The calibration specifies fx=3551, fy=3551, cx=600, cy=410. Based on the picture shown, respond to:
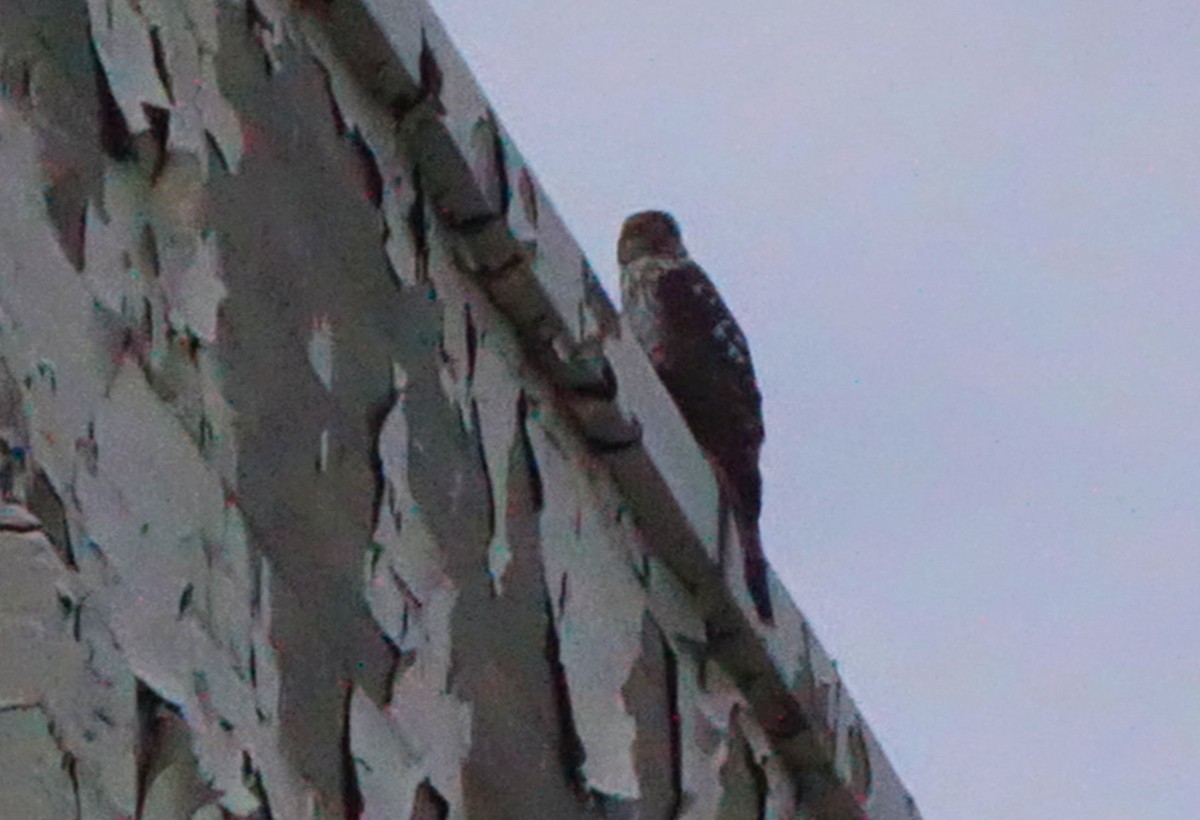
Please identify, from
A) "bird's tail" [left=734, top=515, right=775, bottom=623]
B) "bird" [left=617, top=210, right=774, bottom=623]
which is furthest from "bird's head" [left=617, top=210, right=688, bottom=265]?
"bird's tail" [left=734, top=515, right=775, bottom=623]

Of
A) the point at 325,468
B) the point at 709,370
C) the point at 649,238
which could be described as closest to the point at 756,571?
the point at 709,370

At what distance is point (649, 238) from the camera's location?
614 centimetres

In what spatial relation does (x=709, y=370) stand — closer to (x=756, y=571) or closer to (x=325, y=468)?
(x=756, y=571)

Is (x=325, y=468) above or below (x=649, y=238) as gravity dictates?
below

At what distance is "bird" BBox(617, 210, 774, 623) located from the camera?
14.6 feet

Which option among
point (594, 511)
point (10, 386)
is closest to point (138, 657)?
point (10, 386)

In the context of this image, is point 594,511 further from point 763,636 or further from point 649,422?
point 763,636

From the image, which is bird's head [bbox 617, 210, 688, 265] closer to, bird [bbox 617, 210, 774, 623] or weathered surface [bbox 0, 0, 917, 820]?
bird [bbox 617, 210, 774, 623]

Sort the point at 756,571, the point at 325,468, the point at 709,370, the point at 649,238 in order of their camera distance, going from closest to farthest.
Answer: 1. the point at 325,468
2. the point at 756,571
3. the point at 709,370
4. the point at 649,238

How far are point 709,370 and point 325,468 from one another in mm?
1685

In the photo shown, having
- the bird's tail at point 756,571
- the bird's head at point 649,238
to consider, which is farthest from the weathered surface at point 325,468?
the bird's head at point 649,238

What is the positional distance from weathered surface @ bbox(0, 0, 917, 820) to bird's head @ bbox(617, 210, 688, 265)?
1626 mm

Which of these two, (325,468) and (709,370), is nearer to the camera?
(325,468)

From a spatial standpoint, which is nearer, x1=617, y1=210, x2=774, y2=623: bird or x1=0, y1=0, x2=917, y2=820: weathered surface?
x1=0, y1=0, x2=917, y2=820: weathered surface
